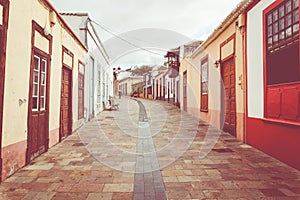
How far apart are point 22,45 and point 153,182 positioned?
3.34 m

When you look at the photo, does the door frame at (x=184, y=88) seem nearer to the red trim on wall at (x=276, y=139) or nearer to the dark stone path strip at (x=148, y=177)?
the red trim on wall at (x=276, y=139)

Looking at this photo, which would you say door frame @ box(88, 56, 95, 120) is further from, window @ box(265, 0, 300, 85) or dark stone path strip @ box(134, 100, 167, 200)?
window @ box(265, 0, 300, 85)

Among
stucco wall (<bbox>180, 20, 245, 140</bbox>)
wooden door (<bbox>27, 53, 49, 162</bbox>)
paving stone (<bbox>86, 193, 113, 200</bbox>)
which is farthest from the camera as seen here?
stucco wall (<bbox>180, 20, 245, 140</bbox>)

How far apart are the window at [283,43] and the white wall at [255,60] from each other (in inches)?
11.7

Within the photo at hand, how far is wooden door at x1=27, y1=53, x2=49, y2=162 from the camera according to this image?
14.5 ft

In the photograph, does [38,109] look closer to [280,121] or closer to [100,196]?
[100,196]

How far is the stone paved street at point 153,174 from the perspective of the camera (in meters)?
3.03

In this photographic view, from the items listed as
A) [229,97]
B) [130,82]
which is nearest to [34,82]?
[229,97]

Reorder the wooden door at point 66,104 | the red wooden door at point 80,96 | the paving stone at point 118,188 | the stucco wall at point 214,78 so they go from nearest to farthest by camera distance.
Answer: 1. the paving stone at point 118,188
2. the stucco wall at point 214,78
3. the wooden door at point 66,104
4. the red wooden door at point 80,96

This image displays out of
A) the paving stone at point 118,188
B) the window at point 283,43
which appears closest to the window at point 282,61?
the window at point 283,43

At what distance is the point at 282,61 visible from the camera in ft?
14.6

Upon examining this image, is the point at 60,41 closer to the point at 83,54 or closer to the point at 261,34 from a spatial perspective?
the point at 83,54

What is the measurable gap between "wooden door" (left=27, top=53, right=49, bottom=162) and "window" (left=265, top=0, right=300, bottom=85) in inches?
199

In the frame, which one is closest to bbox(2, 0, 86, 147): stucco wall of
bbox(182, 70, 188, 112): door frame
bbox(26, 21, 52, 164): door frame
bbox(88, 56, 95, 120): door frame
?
bbox(26, 21, 52, 164): door frame
